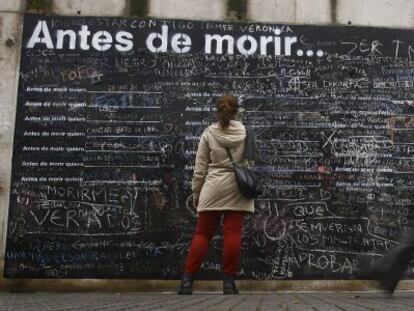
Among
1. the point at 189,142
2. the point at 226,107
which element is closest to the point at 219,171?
the point at 226,107

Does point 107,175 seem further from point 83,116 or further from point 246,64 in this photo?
point 246,64

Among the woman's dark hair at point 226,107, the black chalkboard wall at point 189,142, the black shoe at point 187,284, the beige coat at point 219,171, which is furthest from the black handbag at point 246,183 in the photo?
the black chalkboard wall at point 189,142

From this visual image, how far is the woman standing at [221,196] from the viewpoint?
18.2 feet

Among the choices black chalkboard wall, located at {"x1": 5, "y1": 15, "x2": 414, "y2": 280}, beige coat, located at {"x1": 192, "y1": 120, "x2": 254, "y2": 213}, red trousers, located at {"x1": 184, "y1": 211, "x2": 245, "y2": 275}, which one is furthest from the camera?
black chalkboard wall, located at {"x1": 5, "y1": 15, "x2": 414, "y2": 280}

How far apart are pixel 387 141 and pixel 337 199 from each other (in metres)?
0.89

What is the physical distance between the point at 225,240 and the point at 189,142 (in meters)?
1.94

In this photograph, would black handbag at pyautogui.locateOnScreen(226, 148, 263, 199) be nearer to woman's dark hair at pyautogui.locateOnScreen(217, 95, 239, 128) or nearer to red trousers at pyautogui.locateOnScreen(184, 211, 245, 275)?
red trousers at pyautogui.locateOnScreen(184, 211, 245, 275)

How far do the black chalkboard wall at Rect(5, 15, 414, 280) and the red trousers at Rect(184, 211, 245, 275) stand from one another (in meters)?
1.36

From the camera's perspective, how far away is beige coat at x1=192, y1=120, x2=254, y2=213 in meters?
5.68

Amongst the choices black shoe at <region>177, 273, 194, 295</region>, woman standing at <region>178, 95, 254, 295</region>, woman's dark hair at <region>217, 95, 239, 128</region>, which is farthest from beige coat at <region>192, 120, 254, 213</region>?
black shoe at <region>177, 273, 194, 295</region>

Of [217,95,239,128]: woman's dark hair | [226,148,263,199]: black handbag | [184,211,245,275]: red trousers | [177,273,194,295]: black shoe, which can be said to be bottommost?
[177,273,194,295]: black shoe

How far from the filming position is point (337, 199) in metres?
7.18

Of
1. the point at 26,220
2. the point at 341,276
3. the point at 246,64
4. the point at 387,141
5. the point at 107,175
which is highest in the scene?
the point at 246,64

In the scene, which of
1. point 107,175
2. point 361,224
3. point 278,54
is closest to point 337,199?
point 361,224
